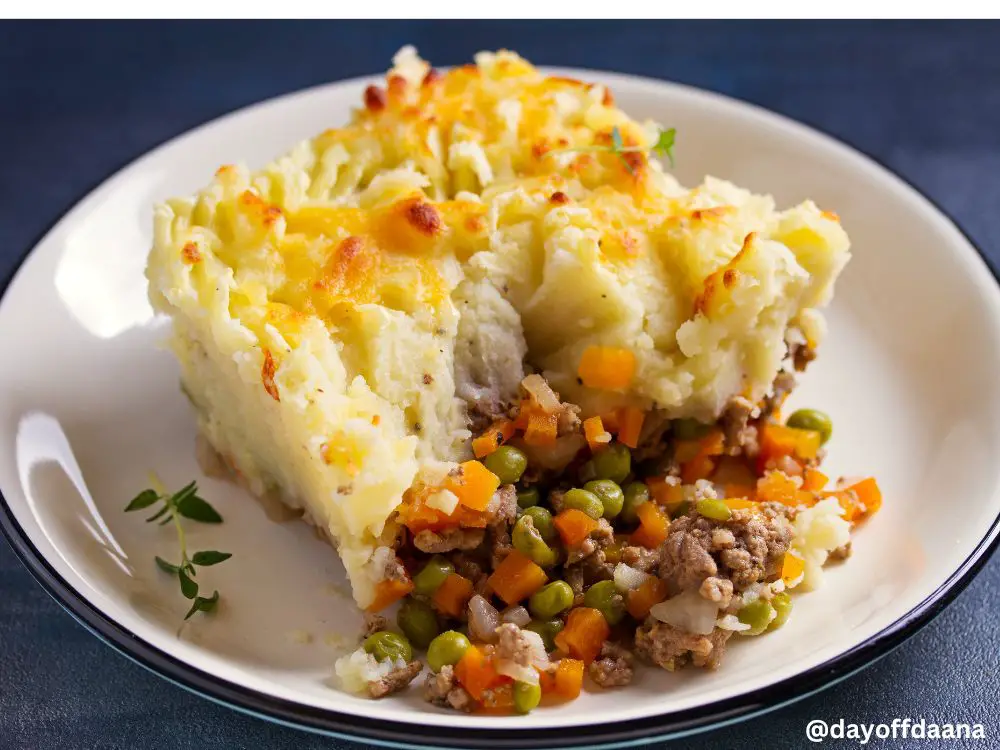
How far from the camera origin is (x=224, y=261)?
5.23 metres

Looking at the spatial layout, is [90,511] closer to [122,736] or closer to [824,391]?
[122,736]

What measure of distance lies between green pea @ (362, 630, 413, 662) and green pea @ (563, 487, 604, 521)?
0.92m

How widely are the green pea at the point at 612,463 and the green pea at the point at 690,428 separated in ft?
1.04

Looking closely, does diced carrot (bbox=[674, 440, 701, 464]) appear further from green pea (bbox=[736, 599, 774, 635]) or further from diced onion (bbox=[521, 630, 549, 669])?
diced onion (bbox=[521, 630, 549, 669])

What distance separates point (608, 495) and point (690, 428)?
1.90ft

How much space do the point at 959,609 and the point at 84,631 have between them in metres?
3.88

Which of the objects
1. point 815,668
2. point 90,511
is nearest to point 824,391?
point 815,668

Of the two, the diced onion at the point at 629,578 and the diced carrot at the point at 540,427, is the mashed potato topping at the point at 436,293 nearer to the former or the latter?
the diced carrot at the point at 540,427

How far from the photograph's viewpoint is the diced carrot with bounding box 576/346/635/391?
5.23 meters

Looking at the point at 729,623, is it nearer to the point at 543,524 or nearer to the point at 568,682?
the point at 568,682

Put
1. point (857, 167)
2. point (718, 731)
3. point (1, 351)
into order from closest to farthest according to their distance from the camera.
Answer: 1. point (718, 731)
2. point (1, 351)
3. point (857, 167)

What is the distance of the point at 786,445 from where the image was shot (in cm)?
569

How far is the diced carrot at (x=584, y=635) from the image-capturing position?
15.5ft

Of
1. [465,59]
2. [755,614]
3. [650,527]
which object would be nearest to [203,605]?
[650,527]
